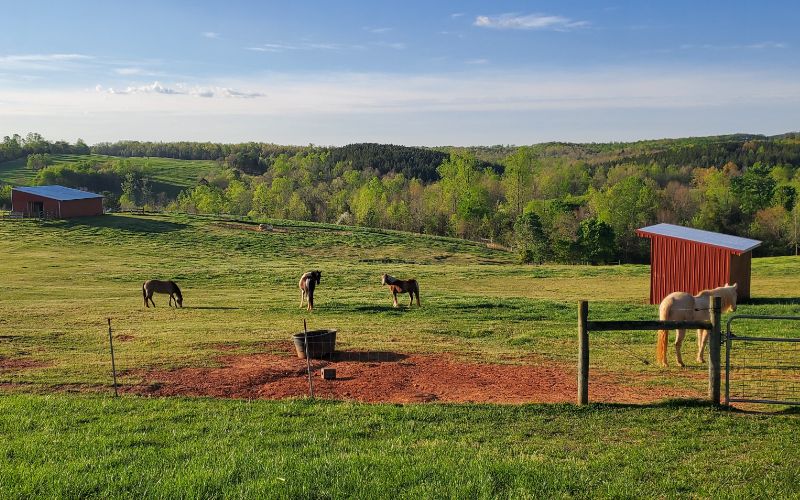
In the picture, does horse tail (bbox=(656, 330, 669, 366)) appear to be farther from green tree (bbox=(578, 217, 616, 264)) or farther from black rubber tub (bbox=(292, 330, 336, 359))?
green tree (bbox=(578, 217, 616, 264))

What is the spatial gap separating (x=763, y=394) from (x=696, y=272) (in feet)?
53.1

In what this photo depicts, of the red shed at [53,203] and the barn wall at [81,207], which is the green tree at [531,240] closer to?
the barn wall at [81,207]

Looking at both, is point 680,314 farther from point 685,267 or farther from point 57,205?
point 57,205

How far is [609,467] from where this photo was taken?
22.0ft

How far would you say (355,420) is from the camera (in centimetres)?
873

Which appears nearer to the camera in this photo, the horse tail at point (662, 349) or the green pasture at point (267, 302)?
the horse tail at point (662, 349)

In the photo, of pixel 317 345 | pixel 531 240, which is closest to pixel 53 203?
pixel 531 240

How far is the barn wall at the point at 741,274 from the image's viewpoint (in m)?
24.7

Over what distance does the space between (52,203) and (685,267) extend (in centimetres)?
5606

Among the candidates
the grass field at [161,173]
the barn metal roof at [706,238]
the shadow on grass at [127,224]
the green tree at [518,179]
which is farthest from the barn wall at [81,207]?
the grass field at [161,173]

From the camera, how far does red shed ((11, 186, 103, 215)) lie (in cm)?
6000

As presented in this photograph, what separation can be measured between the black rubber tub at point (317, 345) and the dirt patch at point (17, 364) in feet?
18.3

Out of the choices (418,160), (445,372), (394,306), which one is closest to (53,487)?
(445,372)

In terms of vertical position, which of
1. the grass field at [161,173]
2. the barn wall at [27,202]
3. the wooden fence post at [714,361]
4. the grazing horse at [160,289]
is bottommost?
the grazing horse at [160,289]
